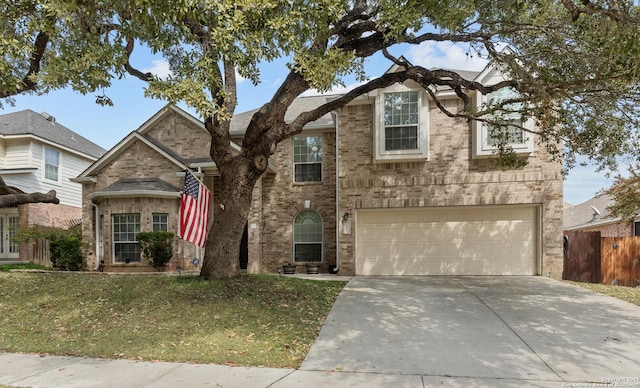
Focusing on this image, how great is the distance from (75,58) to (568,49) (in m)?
9.13

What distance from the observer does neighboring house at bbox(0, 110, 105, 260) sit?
18.2 meters

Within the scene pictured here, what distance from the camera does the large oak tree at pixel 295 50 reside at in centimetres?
610

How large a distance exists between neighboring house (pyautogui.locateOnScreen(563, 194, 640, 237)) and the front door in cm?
2669

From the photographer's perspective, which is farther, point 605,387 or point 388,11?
point 388,11

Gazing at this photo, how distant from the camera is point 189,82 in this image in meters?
6.20

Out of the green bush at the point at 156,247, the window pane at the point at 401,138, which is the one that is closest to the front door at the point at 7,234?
the green bush at the point at 156,247

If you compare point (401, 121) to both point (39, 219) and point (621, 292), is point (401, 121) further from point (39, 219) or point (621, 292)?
point (39, 219)

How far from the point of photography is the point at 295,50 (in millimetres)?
6715

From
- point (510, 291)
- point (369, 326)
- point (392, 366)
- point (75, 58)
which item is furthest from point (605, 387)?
point (75, 58)

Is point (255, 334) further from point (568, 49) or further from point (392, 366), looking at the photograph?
point (568, 49)

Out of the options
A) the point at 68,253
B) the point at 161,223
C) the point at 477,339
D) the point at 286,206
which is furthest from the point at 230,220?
the point at 68,253

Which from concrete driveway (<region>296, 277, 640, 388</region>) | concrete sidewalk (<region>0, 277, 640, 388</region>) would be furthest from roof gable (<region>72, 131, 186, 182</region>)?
concrete sidewalk (<region>0, 277, 640, 388</region>)

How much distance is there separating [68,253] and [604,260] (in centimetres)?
1813

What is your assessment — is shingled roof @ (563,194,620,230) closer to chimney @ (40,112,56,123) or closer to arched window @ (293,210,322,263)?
arched window @ (293,210,322,263)
